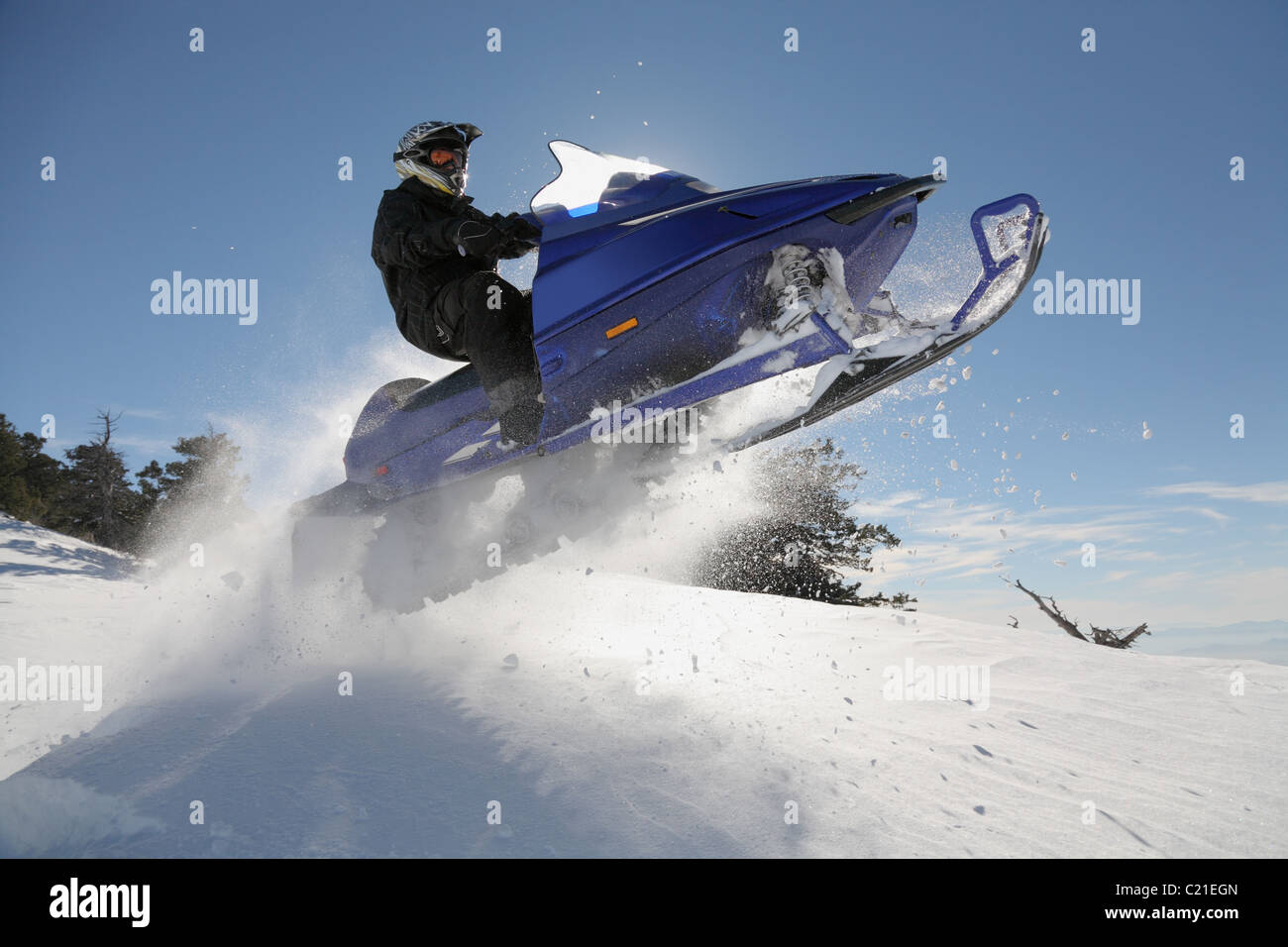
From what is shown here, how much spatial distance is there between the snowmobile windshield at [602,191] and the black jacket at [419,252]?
1.12 feet

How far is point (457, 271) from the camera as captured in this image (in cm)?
386

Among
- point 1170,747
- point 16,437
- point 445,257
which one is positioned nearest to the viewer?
point 1170,747

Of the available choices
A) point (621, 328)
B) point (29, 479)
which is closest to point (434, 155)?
point (621, 328)

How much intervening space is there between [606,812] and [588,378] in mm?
2051

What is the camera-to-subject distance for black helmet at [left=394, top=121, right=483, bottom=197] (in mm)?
3766

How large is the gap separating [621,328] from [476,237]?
847 millimetres

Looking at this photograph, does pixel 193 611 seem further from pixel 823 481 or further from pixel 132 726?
pixel 823 481

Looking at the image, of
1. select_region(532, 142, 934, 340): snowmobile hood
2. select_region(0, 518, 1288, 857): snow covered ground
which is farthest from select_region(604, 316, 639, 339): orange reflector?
select_region(0, 518, 1288, 857): snow covered ground

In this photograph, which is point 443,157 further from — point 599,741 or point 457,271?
point 599,741

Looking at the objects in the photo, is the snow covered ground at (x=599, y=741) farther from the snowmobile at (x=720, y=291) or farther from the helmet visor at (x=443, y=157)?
the helmet visor at (x=443, y=157)

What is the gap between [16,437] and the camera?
89.8ft

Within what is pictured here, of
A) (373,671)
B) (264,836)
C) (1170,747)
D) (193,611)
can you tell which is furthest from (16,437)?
(1170,747)

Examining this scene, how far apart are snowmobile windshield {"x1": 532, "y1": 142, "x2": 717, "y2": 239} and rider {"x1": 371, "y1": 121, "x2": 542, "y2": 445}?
0.21 meters

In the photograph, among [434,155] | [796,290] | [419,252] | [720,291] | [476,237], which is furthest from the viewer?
[434,155]
